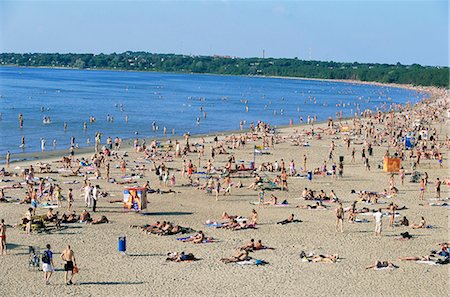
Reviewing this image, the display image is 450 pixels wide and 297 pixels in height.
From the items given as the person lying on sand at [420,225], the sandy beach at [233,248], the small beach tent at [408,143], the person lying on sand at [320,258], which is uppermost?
the small beach tent at [408,143]

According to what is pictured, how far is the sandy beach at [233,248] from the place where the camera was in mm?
17344

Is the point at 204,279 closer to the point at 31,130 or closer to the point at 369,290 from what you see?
the point at 369,290

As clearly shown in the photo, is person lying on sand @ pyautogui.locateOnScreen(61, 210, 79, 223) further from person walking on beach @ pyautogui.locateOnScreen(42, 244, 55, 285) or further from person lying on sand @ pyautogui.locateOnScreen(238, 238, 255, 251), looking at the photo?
person lying on sand @ pyautogui.locateOnScreen(238, 238, 255, 251)

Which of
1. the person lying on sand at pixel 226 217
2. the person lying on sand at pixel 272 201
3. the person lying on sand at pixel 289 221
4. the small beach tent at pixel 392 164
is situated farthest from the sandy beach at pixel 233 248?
the small beach tent at pixel 392 164

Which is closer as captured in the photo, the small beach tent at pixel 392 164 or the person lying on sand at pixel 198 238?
the person lying on sand at pixel 198 238

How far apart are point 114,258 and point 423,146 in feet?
102

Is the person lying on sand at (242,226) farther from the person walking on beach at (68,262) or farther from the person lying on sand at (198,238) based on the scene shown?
the person walking on beach at (68,262)

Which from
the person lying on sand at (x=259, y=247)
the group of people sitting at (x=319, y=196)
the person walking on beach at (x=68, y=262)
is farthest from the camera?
the group of people sitting at (x=319, y=196)

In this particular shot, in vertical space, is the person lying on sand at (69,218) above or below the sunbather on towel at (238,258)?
below

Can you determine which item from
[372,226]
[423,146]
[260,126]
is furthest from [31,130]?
[372,226]

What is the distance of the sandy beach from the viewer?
1734cm

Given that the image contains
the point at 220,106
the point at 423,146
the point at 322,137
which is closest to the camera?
the point at 423,146

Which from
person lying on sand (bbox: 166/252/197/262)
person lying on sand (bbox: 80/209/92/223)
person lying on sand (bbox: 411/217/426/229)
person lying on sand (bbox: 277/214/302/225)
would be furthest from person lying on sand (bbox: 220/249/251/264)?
person lying on sand (bbox: 411/217/426/229)

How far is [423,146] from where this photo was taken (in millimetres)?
45531
